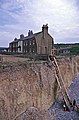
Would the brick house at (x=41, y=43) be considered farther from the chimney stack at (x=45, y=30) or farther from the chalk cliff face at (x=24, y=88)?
the chalk cliff face at (x=24, y=88)

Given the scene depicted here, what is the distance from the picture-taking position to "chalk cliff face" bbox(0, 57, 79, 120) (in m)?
12.6

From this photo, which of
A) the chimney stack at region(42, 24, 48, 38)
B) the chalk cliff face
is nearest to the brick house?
→ the chimney stack at region(42, 24, 48, 38)

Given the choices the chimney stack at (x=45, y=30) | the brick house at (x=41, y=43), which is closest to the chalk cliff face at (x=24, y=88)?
the chimney stack at (x=45, y=30)

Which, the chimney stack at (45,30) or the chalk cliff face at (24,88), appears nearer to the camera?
the chalk cliff face at (24,88)

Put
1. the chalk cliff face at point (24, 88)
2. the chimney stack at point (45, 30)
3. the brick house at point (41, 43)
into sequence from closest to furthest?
the chalk cliff face at point (24, 88) → the chimney stack at point (45, 30) → the brick house at point (41, 43)

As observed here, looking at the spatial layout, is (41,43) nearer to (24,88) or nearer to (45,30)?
(45,30)

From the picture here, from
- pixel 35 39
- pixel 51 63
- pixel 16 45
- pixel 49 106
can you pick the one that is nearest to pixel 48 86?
pixel 49 106

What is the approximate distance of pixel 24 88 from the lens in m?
14.9

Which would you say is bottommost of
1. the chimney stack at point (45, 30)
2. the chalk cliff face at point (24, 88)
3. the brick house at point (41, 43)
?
the chalk cliff face at point (24, 88)

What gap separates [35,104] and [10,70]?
3.82 m

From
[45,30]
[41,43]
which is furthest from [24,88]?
[41,43]

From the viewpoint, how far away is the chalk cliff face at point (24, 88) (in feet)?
41.3

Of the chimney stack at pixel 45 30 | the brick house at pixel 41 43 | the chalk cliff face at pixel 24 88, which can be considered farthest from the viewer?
Result: the brick house at pixel 41 43

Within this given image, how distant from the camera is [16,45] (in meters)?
63.0
